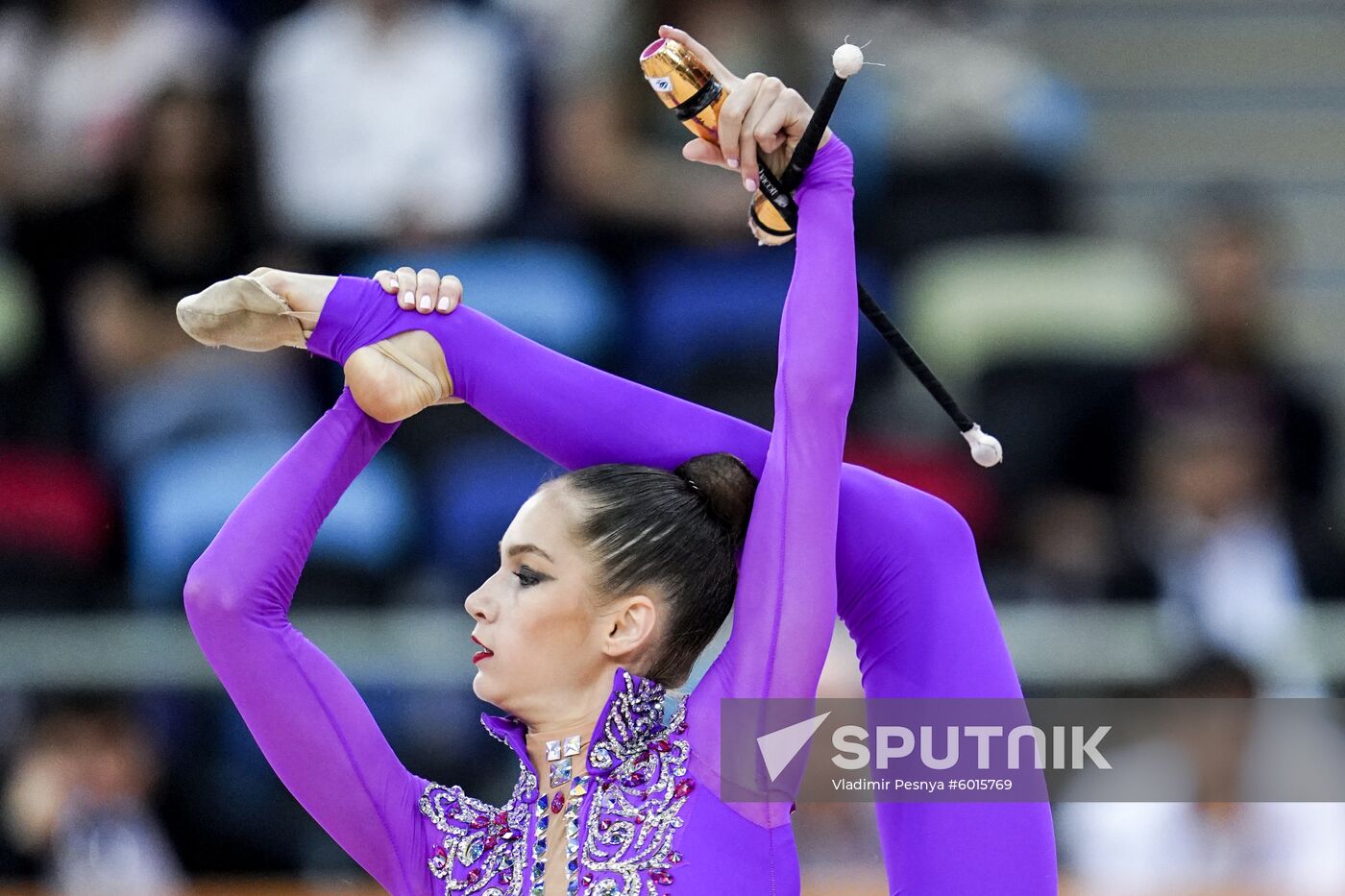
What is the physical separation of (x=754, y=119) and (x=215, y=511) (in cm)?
229

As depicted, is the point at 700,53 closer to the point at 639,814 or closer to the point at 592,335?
the point at 639,814

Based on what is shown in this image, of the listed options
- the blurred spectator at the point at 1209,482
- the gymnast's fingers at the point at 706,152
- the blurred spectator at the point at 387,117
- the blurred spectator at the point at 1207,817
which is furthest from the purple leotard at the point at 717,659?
the blurred spectator at the point at 387,117

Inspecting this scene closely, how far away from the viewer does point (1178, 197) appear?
18.4 feet

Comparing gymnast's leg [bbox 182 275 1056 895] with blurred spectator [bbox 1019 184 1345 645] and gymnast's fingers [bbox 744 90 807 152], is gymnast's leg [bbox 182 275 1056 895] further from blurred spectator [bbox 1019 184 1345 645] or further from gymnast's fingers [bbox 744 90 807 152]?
blurred spectator [bbox 1019 184 1345 645]

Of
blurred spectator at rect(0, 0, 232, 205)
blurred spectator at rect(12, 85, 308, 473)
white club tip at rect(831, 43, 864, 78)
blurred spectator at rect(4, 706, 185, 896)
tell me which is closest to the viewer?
white club tip at rect(831, 43, 864, 78)

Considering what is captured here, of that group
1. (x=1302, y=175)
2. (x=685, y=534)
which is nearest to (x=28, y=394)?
(x=685, y=534)

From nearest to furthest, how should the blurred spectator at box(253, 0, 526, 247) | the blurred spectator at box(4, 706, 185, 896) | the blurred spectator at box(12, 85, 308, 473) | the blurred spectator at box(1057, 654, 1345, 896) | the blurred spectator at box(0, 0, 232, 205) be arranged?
the blurred spectator at box(1057, 654, 1345, 896)
the blurred spectator at box(4, 706, 185, 896)
the blurred spectator at box(12, 85, 308, 473)
the blurred spectator at box(253, 0, 526, 247)
the blurred spectator at box(0, 0, 232, 205)

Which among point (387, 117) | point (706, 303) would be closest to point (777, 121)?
point (706, 303)

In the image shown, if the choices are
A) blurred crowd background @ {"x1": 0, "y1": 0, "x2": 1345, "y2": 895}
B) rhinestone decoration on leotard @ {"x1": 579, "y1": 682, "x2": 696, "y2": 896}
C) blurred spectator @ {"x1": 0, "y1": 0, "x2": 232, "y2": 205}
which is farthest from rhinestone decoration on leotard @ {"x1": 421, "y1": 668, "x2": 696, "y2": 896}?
blurred spectator @ {"x1": 0, "y1": 0, "x2": 232, "y2": 205}

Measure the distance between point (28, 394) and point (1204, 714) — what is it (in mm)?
2688

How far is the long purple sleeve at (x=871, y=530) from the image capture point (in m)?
2.13

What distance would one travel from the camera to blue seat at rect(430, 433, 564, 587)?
13.2 feet

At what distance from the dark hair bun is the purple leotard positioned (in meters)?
0.04

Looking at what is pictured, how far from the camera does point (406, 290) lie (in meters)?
2.15
